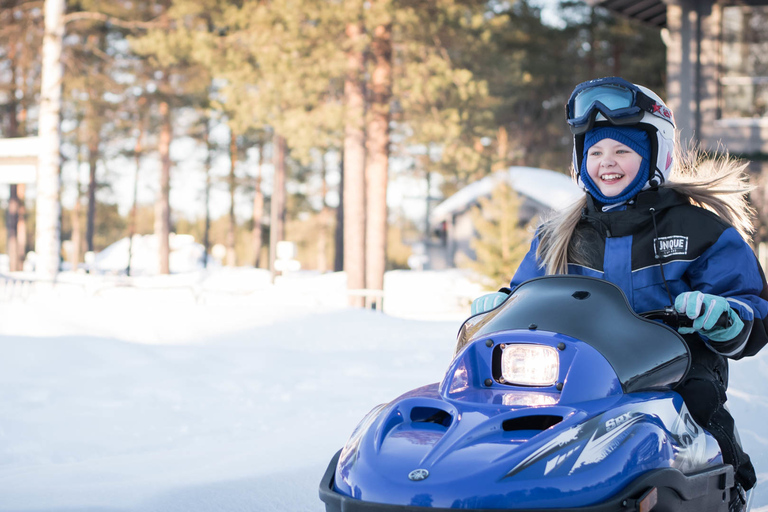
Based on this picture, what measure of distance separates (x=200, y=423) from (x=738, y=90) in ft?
44.9

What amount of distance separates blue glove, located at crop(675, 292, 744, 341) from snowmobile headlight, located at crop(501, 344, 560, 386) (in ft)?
1.76

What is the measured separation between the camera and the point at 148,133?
1534 inches

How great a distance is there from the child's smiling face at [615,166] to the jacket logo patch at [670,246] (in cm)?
29

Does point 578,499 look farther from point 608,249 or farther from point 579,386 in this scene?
point 608,249

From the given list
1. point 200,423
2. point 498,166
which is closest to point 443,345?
point 200,423

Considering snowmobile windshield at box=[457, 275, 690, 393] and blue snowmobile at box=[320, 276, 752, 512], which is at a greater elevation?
snowmobile windshield at box=[457, 275, 690, 393]

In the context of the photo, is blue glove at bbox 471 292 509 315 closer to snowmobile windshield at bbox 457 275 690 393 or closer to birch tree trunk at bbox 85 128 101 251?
snowmobile windshield at bbox 457 275 690 393

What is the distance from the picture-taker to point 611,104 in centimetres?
294

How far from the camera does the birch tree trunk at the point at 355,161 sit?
1498 cm

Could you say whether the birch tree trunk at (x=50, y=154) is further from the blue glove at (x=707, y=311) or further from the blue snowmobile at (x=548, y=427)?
the blue glove at (x=707, y=311)

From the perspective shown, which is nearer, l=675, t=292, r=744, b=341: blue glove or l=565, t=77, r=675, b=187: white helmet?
l=675, t=292, r=744, b=341: blue glove

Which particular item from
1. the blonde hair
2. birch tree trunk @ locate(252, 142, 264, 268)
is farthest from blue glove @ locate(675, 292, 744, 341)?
birch tree trunk @ locate(252, 142, 264, 268)

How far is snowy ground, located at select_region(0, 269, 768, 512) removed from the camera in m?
3.56

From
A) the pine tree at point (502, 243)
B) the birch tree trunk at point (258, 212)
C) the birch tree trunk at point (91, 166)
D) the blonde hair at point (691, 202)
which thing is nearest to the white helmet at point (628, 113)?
the blonde hair at point (691, 202)
